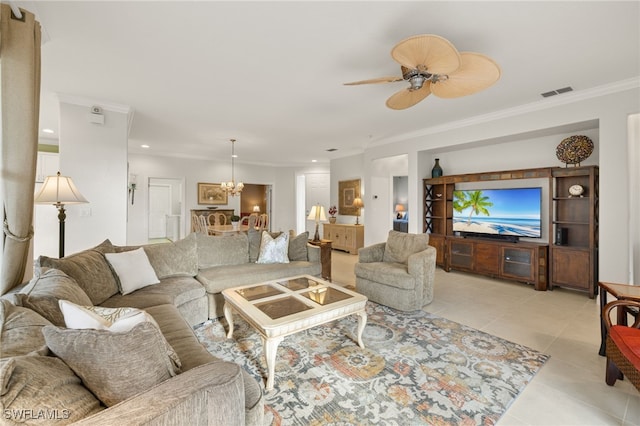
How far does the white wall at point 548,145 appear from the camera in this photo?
3.12 m

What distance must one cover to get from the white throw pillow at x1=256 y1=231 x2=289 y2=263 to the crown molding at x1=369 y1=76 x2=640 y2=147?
124 inches

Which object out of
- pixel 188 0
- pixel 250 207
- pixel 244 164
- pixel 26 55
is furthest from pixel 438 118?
pixel 250 207

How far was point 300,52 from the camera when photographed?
97.0 inches

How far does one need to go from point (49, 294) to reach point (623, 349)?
319 cm

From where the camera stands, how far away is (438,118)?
14.1 ft

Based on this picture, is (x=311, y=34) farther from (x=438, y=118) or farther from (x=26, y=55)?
(x=438, y=118)

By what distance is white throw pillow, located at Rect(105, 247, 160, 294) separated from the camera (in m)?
2.53

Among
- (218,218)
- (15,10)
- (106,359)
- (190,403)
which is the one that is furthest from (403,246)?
(218,218)

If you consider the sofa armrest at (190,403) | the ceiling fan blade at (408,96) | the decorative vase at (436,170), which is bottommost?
the sofa armrest at (190,403)

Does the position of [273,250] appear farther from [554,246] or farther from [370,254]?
[554,246]

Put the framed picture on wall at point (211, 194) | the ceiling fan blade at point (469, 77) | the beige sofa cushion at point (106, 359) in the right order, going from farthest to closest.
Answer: the framed picture on wall at point (211, 194) < the ceiling fan blade at point (469, 77) < the beige sofa cushion at point (106, 359)

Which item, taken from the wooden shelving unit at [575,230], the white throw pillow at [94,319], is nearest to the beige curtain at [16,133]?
the white throw pillow at [94,319]

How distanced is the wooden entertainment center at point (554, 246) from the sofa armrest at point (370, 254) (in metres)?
1.80

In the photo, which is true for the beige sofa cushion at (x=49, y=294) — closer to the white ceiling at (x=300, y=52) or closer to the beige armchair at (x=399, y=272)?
the white ceiling at (x=300, y=52)
